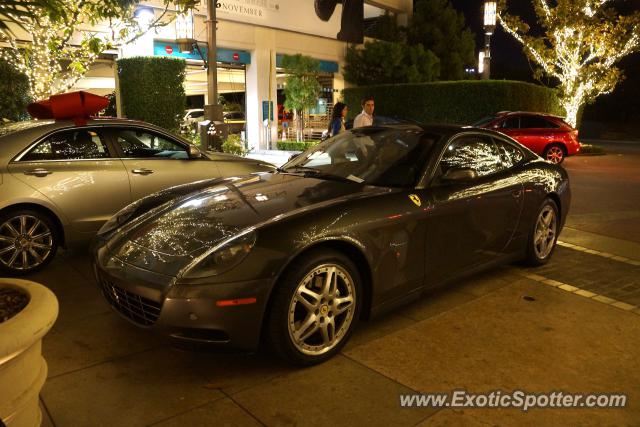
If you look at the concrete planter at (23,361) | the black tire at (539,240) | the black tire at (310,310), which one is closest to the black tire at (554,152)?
the black tire at (539,240)

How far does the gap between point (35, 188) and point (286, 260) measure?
3139mm

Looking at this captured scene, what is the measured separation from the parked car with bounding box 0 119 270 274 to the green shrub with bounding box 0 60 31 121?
20.7 feet

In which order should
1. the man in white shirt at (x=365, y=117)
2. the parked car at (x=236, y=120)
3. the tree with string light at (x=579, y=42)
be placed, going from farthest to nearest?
the parked car at (x=236, y=120)
the tree with string light at (x=579, y=42)
the man in white shirt at (x=365, y=117)

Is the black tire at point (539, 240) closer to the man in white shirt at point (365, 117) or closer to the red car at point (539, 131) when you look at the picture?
the man in white shirt at point (365, 117)

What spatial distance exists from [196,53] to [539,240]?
14791 millimetres

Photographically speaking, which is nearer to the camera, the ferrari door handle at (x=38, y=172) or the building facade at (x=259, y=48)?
the ferrari door handle at (x=38, y=172)

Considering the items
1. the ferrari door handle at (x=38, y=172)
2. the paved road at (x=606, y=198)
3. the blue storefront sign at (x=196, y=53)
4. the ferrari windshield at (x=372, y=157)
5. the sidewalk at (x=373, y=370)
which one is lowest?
the sidewalk at (x=373, y=370)

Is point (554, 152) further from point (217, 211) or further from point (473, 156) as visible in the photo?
point (217, 211)

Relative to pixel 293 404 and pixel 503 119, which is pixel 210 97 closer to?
pixel 293 404

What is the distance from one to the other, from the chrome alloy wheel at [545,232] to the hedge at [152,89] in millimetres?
9182

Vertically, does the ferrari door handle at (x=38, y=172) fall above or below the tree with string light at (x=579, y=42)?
below

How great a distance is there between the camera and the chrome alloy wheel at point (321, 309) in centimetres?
330

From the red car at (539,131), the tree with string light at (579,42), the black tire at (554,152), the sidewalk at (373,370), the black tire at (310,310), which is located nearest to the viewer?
the sidewalk at (373,370)

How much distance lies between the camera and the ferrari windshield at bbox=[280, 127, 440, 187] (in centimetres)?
422
